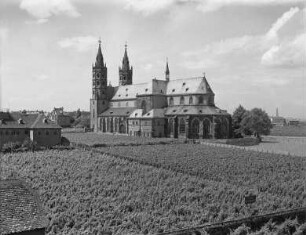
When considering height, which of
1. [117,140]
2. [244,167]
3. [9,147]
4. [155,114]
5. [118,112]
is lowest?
[244,167]

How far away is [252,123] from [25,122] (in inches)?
1771

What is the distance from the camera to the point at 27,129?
54.5 m

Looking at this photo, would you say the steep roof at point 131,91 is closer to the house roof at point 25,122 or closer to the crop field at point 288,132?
the house roof at point 25,122

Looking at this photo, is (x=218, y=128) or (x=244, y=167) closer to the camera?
(x=244, y=167)

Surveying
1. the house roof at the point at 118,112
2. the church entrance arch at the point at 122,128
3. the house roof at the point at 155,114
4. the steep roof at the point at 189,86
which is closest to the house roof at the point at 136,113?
the house roof at the point at 155,114

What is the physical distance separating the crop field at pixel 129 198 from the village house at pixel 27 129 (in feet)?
51.5

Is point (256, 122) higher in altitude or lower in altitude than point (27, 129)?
higher

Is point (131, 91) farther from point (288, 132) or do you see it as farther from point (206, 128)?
point (288, 132)

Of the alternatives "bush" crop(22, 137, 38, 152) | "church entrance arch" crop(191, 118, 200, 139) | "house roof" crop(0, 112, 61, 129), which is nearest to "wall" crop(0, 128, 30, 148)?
"house roof" crop(0, 112, 61, 129)

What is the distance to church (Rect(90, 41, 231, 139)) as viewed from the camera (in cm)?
7506

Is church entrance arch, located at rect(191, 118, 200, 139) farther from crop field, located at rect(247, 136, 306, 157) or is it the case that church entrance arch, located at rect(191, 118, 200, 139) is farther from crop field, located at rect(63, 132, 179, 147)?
crop field, located at rect(247, 136, 306, 157)

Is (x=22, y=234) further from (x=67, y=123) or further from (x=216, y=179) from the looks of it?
(x=67, y=123)

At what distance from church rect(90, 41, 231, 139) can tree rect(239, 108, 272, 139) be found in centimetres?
413

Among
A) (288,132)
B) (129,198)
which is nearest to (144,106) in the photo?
(288,132)
